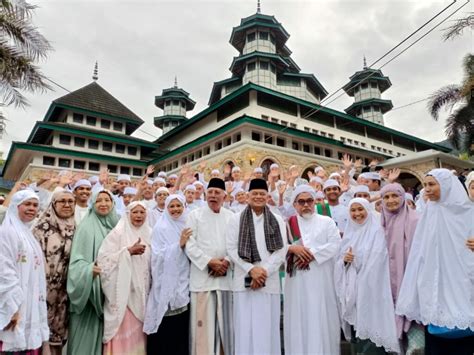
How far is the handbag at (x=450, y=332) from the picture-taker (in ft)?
7.46

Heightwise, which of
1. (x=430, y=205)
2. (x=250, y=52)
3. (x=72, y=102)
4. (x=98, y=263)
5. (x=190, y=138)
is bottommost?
(x=98, y=263)

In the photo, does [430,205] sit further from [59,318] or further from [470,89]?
[470,89]

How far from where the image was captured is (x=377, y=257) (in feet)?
9.18

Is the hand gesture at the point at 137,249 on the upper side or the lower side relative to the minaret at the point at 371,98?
lower

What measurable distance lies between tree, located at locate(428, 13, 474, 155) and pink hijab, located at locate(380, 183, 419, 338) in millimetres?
12873

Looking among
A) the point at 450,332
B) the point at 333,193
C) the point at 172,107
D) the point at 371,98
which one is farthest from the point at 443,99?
the point at 172,107

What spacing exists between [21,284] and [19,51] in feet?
28.7

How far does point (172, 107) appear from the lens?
36.9 metres

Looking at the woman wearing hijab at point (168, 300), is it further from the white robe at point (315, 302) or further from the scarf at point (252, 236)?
the white robe at point (315, 302)

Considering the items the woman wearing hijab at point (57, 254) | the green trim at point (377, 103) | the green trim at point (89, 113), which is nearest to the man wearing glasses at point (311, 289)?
the woman wearing hijab at point (57, 254)

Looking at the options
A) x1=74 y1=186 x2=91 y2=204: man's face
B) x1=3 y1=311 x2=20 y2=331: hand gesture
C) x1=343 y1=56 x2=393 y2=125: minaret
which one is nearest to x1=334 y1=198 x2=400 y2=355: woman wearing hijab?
x1=3 y1=311 x2=20 y2=331: hand gesture

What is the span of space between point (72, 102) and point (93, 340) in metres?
23.1

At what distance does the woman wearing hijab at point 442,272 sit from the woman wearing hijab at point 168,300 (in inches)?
74.8

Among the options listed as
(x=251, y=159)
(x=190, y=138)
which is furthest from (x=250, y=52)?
(x=251, y=159)
